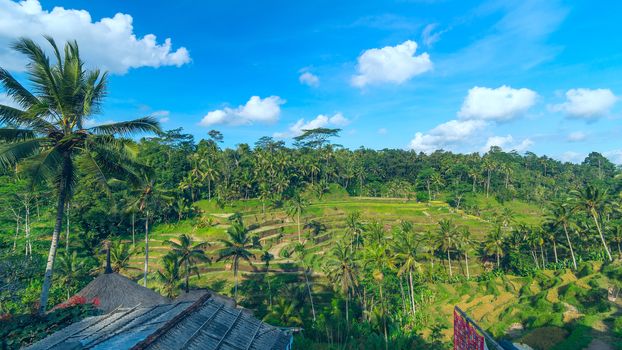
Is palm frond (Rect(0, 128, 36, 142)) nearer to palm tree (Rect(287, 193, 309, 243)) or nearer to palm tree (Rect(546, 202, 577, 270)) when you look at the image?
palm tree (Rect(287, 193, 309, 243))

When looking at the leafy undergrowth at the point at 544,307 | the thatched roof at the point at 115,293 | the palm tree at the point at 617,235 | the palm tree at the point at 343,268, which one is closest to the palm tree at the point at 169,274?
the thatched roof at the point at 115,293

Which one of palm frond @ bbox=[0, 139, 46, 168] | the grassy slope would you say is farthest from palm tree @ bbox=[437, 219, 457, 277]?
palm frond @ bbox=[0, 139, 46, 168]

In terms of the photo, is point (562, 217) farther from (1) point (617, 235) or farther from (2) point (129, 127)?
(2) point (129, 127)

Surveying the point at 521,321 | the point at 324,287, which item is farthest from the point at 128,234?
the point at 521,321

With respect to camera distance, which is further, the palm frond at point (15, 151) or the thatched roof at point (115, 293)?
the thatched roof at point (115, 293)

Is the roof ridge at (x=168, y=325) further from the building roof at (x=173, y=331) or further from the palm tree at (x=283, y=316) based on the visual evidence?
the palm tree at (x=283, y=316)

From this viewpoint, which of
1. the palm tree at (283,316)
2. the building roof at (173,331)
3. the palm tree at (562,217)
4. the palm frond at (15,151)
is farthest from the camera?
the palm tree at (562,217)
